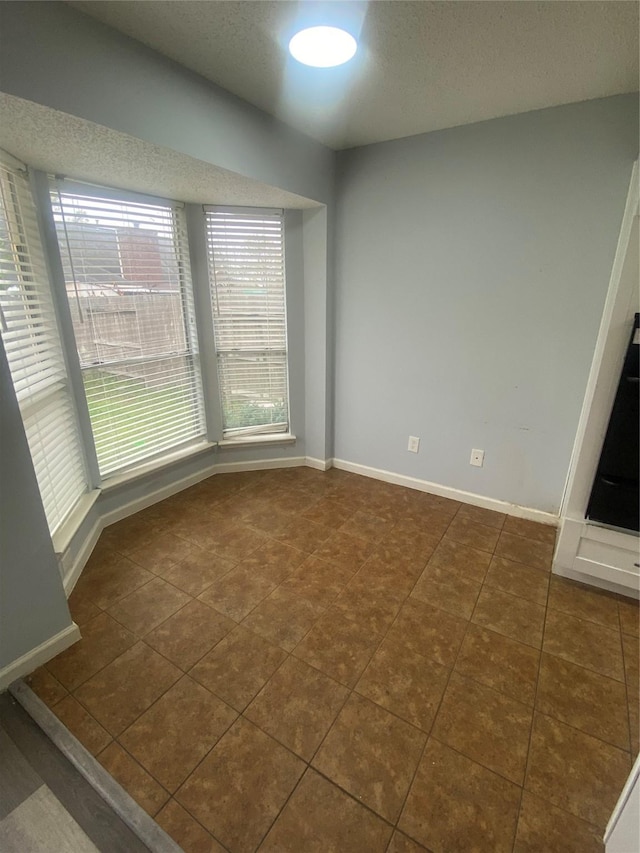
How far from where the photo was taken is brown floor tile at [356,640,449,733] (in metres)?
1.42

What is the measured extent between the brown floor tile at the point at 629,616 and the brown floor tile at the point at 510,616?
0.35 metres

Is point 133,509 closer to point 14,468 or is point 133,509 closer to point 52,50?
point 14,468

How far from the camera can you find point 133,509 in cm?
265

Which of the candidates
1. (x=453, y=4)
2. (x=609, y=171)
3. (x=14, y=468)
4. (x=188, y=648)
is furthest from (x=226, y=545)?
(x=609, y=171)

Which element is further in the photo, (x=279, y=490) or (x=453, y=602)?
(x=279, y=490)

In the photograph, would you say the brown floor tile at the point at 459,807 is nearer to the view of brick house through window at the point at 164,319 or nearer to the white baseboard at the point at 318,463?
the white baseboard at the point at 318,463

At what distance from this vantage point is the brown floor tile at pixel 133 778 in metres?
1.15

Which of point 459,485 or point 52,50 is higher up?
point 52,50

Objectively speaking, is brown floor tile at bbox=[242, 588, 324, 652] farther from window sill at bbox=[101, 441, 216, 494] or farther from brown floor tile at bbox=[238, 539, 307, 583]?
window sill at bbox=[101, 441, 216, 494]

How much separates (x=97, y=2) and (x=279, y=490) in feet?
8.47

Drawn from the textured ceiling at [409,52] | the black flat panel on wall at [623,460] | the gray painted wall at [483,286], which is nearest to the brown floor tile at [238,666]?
the black flat panel on wall at [623,460]

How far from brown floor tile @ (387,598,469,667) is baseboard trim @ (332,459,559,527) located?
1.10 metres

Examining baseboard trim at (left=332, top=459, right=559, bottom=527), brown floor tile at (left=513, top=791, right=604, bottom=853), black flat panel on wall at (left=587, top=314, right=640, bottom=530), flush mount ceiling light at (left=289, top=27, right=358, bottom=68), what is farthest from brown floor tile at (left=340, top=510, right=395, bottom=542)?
flush mount ceiling light at (left=289, top=27, right=358, bottom=68)

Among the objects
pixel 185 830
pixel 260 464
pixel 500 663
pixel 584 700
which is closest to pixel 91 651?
pixel 185 830
